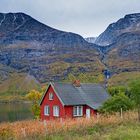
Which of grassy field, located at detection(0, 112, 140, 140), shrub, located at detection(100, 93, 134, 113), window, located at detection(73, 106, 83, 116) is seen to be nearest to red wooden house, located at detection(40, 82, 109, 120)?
window, located at detection(73, 106, 83, 116)

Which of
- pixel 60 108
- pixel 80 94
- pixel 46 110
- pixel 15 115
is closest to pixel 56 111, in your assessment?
pixel 60 108

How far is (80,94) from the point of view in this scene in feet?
188

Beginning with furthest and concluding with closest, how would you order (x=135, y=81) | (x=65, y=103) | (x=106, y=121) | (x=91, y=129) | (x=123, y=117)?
(x=65, y=103) < (x=135, y=81) < (x=123, y=117) < (x=106, y=121) < (x=91, y=129)

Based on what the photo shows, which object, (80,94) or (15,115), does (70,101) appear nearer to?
(80,94)

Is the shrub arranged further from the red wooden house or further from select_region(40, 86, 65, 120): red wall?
select_region(40, 86, 65, 120): red wall

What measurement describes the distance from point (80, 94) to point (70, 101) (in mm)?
2956

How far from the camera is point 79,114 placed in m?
55.7

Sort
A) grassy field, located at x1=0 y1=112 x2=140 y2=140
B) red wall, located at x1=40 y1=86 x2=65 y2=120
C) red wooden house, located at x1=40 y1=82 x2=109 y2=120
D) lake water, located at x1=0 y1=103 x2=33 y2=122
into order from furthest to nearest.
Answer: lake water, located at x1=0 y1=103 x2=33 y2=122
red wall, located at x1=40 y1=86 x2=65 y2=120
red wooden house, located at x1=40 y1=82 x2=109 y2=120
grassy field, located at x1=0 y1=112 x2=140 y2=140

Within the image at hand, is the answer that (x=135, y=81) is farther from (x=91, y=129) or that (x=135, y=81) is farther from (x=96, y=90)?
(x=96, y=90)

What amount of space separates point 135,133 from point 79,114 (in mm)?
38149

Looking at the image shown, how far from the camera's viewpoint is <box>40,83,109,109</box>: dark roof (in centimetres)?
5519

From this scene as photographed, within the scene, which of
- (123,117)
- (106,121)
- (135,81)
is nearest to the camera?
(106,121)

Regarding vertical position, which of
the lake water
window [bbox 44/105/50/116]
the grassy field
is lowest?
the lake water

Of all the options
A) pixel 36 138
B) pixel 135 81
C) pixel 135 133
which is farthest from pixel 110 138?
pixel 135 81
